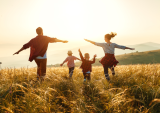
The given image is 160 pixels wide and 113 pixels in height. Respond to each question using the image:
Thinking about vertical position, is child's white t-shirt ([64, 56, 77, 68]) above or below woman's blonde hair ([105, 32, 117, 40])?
below

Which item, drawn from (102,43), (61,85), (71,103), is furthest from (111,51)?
(71,103)

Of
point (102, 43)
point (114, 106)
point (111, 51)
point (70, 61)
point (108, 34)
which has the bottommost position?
point (114, 106)

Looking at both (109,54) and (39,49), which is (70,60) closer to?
(39,49)

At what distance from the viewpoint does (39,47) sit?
15.1 ft

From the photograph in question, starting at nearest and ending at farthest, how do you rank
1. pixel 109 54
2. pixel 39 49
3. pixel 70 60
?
pixel 39 49
pixel 109 54
pixel 70 60

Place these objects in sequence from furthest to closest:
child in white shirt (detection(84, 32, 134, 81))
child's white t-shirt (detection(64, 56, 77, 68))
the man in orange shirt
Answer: child's white t-shirt (detection(64, 56, 77, 68))
child in white shirt (detection(84, 32, 134, 81))
the man in orange shirt

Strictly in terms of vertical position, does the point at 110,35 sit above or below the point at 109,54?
above

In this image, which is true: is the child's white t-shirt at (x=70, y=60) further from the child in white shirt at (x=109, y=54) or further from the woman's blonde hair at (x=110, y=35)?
the woman's blonde hair at (x=110, y=35)

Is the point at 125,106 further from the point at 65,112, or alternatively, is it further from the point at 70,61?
the point at 70,61

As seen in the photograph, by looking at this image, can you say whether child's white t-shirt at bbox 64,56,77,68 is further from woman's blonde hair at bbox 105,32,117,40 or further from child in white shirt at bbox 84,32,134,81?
woman's blonde hair at bbox 105,32,117,40

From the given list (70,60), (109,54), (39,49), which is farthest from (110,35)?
(39,49)

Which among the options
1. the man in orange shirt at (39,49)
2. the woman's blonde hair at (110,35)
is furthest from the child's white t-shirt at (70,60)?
the woman's blonde hair at (110,35)

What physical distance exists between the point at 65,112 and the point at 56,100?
1.38ft

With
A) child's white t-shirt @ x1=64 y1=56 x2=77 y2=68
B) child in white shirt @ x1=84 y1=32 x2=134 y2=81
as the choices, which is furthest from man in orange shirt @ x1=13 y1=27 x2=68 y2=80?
child in white shirt @ x1=84 y1=32 x2=134 y2=81
